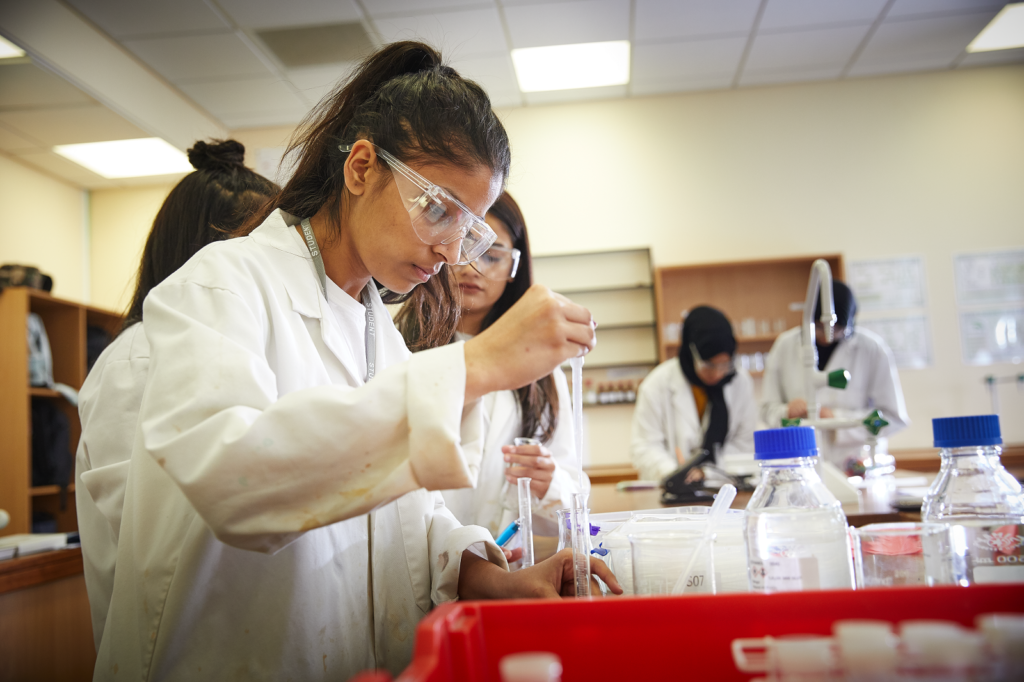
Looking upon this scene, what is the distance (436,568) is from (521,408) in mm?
877

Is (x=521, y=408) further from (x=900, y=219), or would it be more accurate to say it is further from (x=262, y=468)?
(x=900, y=219)

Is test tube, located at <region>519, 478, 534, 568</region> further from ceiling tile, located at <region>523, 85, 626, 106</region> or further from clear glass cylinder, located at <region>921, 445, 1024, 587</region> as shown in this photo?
ceiling tile, located at <region>523, 85, 626, 106</region>

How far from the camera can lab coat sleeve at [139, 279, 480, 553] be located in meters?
0.64

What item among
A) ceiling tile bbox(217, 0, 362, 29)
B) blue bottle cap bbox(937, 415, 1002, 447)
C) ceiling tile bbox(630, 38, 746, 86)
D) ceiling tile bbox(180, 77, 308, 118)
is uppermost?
ceiling tile bbox(217, 0, 362, 29)

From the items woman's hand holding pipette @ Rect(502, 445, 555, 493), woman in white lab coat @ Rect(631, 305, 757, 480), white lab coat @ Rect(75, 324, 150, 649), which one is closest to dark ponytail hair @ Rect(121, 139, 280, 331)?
white lab coat @ Rect(75, 324, 150, 649)

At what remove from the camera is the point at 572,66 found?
4.54 m

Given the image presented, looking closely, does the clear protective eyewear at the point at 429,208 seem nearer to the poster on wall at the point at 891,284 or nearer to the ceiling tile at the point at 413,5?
the ceiling tile at the point at 413,5

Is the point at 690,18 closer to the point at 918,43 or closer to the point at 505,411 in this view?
the point at 918,43

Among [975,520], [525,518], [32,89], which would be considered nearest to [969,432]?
[975,520]

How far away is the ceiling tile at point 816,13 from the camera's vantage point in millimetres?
3906

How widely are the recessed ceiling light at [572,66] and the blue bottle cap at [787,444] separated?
13.3 ft

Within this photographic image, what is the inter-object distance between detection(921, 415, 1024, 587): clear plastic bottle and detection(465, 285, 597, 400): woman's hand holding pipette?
15.3 inches

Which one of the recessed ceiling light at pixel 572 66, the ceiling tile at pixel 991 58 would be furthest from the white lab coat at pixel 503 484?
the ceiling tile at pixel 991 58

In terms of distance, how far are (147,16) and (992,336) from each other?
18.9 feet
